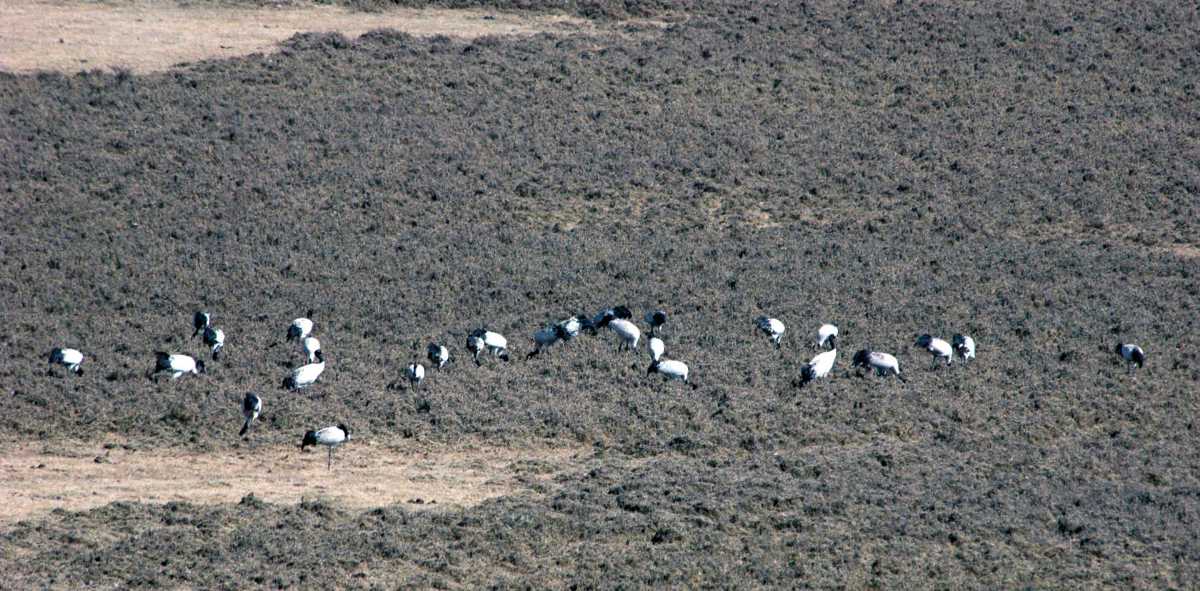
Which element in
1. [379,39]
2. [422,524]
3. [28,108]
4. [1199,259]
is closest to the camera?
[422,524]

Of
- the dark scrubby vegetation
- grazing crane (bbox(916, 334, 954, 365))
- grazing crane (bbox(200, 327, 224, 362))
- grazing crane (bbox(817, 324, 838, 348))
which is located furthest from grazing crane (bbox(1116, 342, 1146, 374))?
grazing crane (bbox(200, 327, 224, 362))

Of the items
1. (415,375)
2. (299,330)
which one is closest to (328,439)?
(415,375)

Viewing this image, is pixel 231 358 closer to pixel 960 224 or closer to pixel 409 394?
pixel 409 394

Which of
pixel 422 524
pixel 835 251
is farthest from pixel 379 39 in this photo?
pixel 422 524

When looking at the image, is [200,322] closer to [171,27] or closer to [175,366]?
[175,366]

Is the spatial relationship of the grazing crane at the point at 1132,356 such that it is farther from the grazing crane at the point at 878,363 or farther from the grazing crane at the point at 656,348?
the grazing crane at the point at 656,348

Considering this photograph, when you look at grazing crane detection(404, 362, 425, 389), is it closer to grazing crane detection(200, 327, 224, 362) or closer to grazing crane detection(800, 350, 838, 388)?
grazing crane detection(200, 327, 224, 362)

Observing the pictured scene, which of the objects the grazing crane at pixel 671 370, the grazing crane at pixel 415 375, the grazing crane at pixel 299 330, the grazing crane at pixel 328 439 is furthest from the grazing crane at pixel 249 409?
the grazing crane at pixel 671 370
